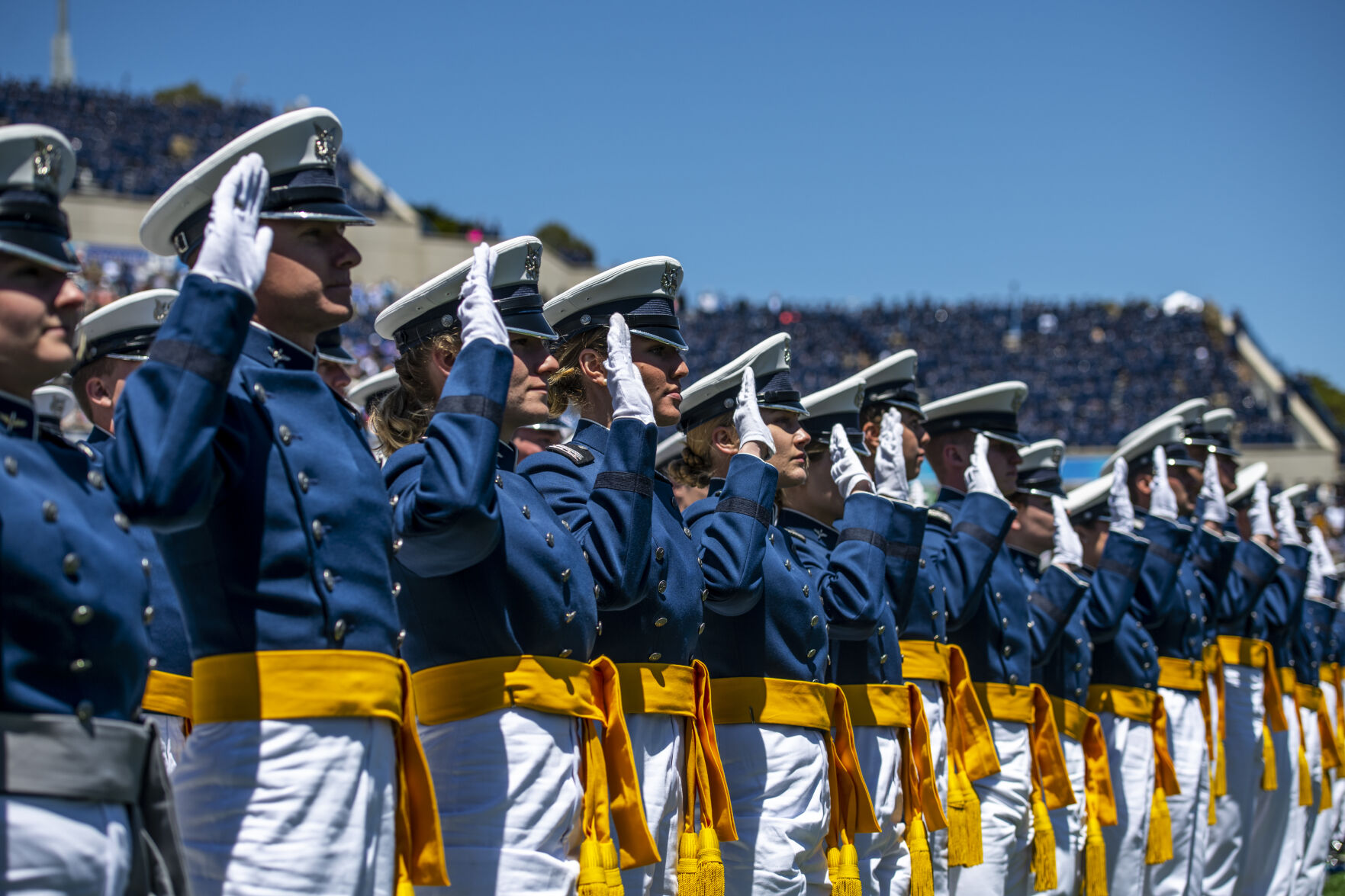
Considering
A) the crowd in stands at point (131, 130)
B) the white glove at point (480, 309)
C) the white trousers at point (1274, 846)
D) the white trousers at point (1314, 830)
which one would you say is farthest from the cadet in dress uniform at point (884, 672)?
the crowd in stands at point (131, 130)

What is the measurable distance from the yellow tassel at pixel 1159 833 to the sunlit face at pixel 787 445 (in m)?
3.45

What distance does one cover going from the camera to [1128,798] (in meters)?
7.31

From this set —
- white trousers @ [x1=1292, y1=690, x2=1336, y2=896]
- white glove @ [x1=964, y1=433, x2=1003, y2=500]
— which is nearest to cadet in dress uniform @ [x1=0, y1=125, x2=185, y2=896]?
white glove @ [x1=964, y1=433, x2=1003, y2=500]

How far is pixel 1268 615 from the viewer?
387 inches

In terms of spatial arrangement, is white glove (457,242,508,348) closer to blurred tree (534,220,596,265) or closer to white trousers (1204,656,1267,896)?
white trousers (1204,656,1267,896)

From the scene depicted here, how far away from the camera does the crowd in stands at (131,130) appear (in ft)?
105

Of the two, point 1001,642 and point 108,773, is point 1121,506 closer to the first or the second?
point 1001,642

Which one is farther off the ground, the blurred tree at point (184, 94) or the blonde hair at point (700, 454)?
the blurred tree at point (184, 94)

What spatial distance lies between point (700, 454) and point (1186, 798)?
14.3ft

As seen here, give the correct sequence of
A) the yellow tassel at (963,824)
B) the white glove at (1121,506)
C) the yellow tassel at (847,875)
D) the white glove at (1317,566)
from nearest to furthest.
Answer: the yellow tassel at (847,875) → the yellow tassel at (963,824) → the white glove at (1121,506) → the white glove at (1317,566)

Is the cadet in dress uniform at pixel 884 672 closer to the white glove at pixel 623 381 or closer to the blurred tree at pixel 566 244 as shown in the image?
the white glove at pixel 623 381

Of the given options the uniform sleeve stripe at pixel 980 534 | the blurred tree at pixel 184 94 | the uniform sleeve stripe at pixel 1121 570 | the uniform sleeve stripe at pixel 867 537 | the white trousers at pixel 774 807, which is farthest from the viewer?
the blurred tree at pixel 184 94

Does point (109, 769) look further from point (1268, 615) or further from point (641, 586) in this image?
point (1268, 615)

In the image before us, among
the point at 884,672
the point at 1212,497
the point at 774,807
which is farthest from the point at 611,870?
the point at 1212,497
